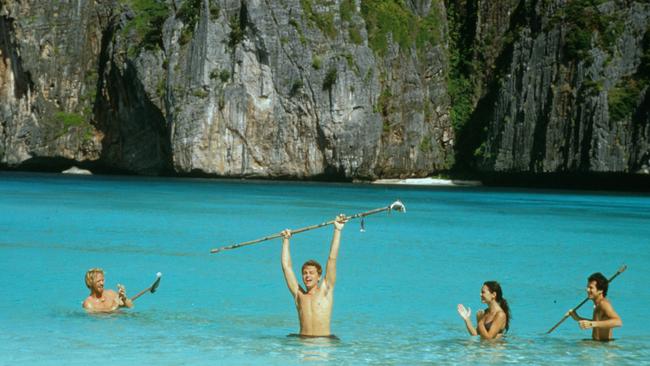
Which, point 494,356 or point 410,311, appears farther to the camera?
point 410,311

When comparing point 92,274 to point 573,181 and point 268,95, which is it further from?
point 573,181

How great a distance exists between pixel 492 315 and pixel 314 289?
9.05 ft

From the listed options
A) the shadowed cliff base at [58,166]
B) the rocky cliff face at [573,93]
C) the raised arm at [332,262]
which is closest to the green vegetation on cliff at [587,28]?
the rocky cliff face at [573,93]

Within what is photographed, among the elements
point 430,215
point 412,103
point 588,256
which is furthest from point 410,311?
point 412,103

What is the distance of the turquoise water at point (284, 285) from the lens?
13773 millimetres

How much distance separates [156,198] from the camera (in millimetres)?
46906

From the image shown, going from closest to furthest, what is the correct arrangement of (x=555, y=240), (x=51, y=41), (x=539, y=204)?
(x=555, y=240) < (x=539, y=204) < (x=51, y=41)

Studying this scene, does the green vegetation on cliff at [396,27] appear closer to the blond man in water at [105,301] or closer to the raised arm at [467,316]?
the blond man in water at [105,301]

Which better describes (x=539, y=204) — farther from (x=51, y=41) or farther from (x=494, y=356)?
(x=51, y=41)

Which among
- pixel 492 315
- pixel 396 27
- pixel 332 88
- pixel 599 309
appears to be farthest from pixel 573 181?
pixel 492 315

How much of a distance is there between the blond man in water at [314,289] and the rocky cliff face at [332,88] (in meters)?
57.0

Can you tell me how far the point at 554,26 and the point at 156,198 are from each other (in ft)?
127

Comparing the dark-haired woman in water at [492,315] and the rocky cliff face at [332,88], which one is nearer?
the dark-haired woman in water at [492,315]

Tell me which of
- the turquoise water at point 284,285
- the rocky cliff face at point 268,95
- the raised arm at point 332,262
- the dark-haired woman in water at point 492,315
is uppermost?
the rocky cliff face at point 268,95
